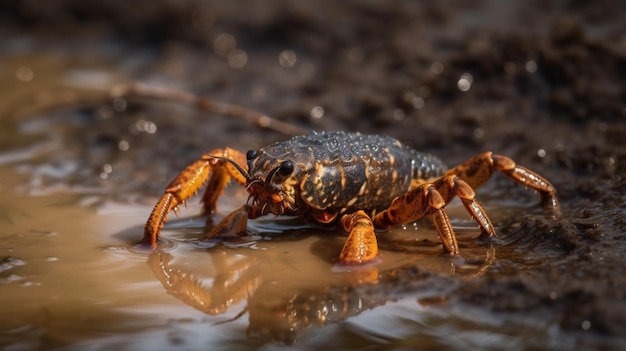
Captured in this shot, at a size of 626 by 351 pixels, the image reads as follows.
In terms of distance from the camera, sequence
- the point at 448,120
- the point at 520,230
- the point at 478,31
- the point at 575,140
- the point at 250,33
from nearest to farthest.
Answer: the point at 520,230
the point at 575,140
the point at 448,120
the point at 478,31
the point at 250,33

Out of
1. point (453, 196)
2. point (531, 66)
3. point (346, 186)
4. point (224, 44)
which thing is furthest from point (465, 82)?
point (224, 44)

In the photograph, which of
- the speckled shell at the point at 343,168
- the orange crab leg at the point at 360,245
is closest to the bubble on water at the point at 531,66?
the speckled shell at the point at 343,168

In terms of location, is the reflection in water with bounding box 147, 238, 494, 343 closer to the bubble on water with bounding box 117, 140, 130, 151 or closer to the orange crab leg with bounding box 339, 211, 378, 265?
the orange crab leg with bounding box 339, 211, 378, 265

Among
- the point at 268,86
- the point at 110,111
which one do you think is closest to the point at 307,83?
the point at 268,86

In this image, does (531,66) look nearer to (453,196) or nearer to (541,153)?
(541,153)

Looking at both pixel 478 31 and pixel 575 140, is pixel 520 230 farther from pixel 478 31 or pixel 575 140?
pixel 478 31

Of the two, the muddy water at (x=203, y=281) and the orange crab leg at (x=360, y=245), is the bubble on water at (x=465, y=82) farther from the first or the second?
the orange crab leg at (x=360, y=245)
